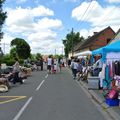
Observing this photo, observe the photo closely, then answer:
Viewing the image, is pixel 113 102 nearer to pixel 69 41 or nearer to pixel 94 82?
pixel 94 82

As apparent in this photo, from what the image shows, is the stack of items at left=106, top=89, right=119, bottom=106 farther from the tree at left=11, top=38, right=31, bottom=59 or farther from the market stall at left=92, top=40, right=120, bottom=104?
the tree at left=11, top=38, right=31, bottom=59

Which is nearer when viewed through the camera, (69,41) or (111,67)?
(111,67)

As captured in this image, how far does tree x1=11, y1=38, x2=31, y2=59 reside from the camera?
106500mm

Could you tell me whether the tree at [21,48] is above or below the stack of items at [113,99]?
above

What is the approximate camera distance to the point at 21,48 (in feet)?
353

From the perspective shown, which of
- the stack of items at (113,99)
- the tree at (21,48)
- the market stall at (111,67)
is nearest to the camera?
the stack of items at (113,99)

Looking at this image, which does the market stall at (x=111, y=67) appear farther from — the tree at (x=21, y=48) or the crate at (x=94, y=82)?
the tree at (x=21, y=48)

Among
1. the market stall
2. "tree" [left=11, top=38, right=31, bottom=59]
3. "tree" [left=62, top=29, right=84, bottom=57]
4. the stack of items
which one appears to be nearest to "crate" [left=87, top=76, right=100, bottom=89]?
the market stall

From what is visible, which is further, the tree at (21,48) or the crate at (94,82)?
the tree at (21,48)

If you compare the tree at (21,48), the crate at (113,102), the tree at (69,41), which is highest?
the tree at (69,41)

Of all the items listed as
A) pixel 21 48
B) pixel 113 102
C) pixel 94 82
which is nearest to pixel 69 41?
pixel 21 48

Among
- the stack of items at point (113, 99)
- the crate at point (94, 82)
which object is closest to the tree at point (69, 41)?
the crate at point (94, 82)

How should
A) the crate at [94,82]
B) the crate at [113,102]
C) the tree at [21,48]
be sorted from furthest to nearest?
the tree at [21,48], the crate at [94,82], the crate at [113,102]

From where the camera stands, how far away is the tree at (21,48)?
349 ft
